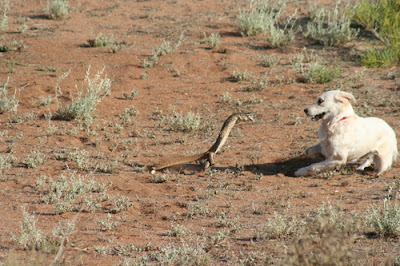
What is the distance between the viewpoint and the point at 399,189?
642cm

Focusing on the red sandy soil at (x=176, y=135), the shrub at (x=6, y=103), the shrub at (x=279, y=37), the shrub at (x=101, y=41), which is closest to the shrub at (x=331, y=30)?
the red sandy soil at (x=176, y=135)

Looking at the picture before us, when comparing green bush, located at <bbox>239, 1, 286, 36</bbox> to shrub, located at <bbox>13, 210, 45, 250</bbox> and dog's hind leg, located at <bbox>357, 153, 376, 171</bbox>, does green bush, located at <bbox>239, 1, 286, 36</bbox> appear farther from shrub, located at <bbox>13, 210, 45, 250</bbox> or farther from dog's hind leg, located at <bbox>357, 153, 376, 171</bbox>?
shrub, located at <bbox>13, 210, 45, 250</bbox>

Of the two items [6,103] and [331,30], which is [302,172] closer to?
[6,103]

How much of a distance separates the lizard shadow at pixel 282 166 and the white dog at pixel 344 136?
39 cm

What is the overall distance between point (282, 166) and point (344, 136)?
3.82 ft

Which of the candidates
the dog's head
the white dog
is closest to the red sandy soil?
the white dog

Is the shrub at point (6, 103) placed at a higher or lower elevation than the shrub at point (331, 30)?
lower

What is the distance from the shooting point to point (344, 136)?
22.6 feet

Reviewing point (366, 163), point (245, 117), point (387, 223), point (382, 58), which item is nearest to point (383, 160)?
point (366, 163)

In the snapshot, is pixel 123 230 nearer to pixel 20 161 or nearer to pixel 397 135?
A: pixel 20 161

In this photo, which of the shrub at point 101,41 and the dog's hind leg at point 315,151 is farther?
the shrub at point 101,41

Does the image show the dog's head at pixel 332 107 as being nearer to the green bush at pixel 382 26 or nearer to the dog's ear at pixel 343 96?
the dog's ear at pixel 343 96

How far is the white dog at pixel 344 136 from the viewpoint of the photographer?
22.7 feet

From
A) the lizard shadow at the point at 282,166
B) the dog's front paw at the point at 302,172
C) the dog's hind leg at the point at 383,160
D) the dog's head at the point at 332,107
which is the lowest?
the lizard shadow at the point at 282,166
